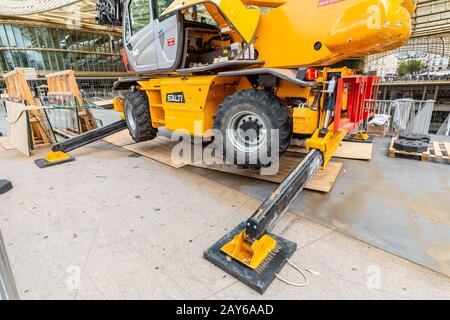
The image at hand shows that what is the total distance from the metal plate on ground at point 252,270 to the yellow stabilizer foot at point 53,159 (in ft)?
12.9

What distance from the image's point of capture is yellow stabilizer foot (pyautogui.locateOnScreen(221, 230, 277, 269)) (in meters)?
1.94

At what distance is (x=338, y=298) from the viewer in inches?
66.0

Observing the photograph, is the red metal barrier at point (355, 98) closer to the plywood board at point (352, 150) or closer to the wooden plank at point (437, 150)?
the plywood board at point (352, 150)

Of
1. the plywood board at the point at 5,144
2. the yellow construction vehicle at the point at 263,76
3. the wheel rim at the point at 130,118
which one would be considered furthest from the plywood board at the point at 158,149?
the plywood board at the point at 5,144

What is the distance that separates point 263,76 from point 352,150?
2695 mm

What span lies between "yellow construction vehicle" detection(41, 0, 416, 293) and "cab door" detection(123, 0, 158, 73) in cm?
2

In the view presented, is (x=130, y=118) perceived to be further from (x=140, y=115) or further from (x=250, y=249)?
(x=250, y=249)

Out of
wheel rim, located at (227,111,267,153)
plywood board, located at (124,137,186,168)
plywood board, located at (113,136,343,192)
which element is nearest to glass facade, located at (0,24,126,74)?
plywood board, located at (124,137,186,168)

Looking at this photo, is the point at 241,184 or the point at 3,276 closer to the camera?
the point at 3,276

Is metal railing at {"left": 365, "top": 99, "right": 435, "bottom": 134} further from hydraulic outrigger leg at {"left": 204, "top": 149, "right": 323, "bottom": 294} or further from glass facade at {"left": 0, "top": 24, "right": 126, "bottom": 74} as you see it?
glass facade at {"left": 0, "top": 24, "right": 126, "bottom": 74}

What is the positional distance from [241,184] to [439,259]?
2.22m
